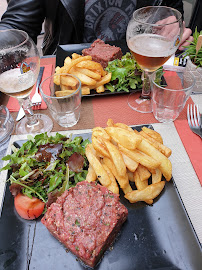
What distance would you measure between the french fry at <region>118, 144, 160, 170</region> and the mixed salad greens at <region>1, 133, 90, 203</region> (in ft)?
1.08

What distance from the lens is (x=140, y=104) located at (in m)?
2.31

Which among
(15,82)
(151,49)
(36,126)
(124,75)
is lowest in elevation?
(36,126)

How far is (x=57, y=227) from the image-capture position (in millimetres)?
1270

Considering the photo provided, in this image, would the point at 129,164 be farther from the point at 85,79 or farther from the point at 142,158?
the point at 85,79

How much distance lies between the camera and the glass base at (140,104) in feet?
7.43

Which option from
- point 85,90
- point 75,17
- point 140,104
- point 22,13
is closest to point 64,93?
point 85,90

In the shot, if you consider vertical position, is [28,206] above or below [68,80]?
below

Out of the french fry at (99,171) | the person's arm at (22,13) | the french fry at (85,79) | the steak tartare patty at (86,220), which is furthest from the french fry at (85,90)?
the person's arm at (22,13)

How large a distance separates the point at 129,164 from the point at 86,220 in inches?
18.0

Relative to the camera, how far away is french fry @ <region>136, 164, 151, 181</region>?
150cm

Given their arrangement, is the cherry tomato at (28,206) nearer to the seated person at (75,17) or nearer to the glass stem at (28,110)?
the glass stem at (28,110)

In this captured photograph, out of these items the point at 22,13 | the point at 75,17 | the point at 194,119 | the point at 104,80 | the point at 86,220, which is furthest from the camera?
the point at 22,13

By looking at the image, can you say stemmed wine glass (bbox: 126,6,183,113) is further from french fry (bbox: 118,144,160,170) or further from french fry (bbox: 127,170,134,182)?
french fry (bbox: 127,170,134,182)

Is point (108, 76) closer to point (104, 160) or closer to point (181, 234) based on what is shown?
point (104, 160)
